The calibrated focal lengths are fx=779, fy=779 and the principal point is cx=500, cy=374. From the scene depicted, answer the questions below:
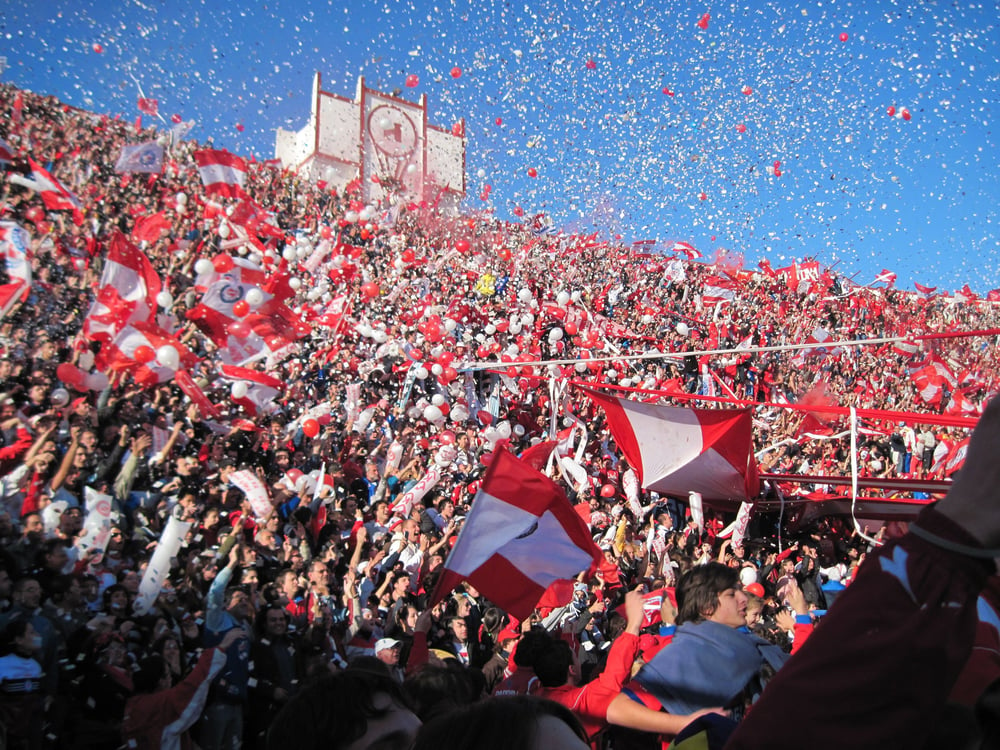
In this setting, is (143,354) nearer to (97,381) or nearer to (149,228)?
(97,381)

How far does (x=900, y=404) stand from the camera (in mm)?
16938

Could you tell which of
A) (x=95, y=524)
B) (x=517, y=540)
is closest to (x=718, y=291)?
(x=517, y=540)

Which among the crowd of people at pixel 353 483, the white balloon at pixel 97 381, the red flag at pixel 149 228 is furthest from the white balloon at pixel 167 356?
the red flag at pixel 149 228

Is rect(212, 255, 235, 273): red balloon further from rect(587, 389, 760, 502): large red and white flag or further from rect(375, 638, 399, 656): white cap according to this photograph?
rect(375, 638, 399, 656): white cap

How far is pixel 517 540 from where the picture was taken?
4.27 m

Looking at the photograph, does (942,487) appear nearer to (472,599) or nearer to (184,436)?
(472,599)

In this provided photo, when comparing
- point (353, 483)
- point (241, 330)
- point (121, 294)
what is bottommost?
point (353, 483)

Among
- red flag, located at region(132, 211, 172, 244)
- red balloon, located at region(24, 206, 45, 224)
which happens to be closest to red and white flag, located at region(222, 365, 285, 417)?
red balloon, located at region(24, 206, 45, 224)

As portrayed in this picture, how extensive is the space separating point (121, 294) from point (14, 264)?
917 millimetres

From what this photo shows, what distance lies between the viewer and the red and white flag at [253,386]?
322 inches

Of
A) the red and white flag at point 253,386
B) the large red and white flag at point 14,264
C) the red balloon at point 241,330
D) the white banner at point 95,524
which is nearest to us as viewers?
the white banner at point 95,524

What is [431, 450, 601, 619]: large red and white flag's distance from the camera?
412 centimetres

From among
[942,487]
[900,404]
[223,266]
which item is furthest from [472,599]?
[900,404]

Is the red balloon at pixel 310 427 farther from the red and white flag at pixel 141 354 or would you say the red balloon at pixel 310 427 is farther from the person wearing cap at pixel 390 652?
the person wearing cap at pixel 390 652
